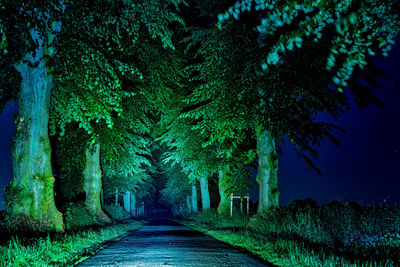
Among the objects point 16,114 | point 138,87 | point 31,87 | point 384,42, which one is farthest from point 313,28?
point 138,87

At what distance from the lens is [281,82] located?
31.9 ft

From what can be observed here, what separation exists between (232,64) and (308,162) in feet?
16.2

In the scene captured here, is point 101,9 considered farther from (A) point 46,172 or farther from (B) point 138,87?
(B) point 138,87

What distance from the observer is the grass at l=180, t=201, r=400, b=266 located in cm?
522

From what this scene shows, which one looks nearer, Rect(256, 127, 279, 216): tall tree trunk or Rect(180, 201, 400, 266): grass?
Rect(180, 201, 400, 266): grass

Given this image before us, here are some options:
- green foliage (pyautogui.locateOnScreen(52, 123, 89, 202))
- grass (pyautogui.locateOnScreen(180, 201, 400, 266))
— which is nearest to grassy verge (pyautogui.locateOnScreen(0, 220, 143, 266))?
grass (pyautogui.locateOnScreen(180, 201, 400, 266))

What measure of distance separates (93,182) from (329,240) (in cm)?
1334

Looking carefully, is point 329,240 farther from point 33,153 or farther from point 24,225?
point 33,153

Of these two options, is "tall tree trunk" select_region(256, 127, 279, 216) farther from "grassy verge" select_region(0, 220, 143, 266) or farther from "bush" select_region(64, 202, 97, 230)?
"bush" select_region(64, 202, 97, 230)

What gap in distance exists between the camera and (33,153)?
28.2ft

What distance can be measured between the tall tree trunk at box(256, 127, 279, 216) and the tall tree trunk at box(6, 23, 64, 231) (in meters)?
7.89

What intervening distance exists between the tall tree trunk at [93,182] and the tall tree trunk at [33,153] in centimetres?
710

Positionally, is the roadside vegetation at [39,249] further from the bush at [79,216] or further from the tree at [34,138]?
the bush at [79,216]

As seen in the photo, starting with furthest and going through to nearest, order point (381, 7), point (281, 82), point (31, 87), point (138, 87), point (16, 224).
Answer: point (138, 87)
point (281, 82)
point (31, 87)
point (16, 224)
point (381, 7)
